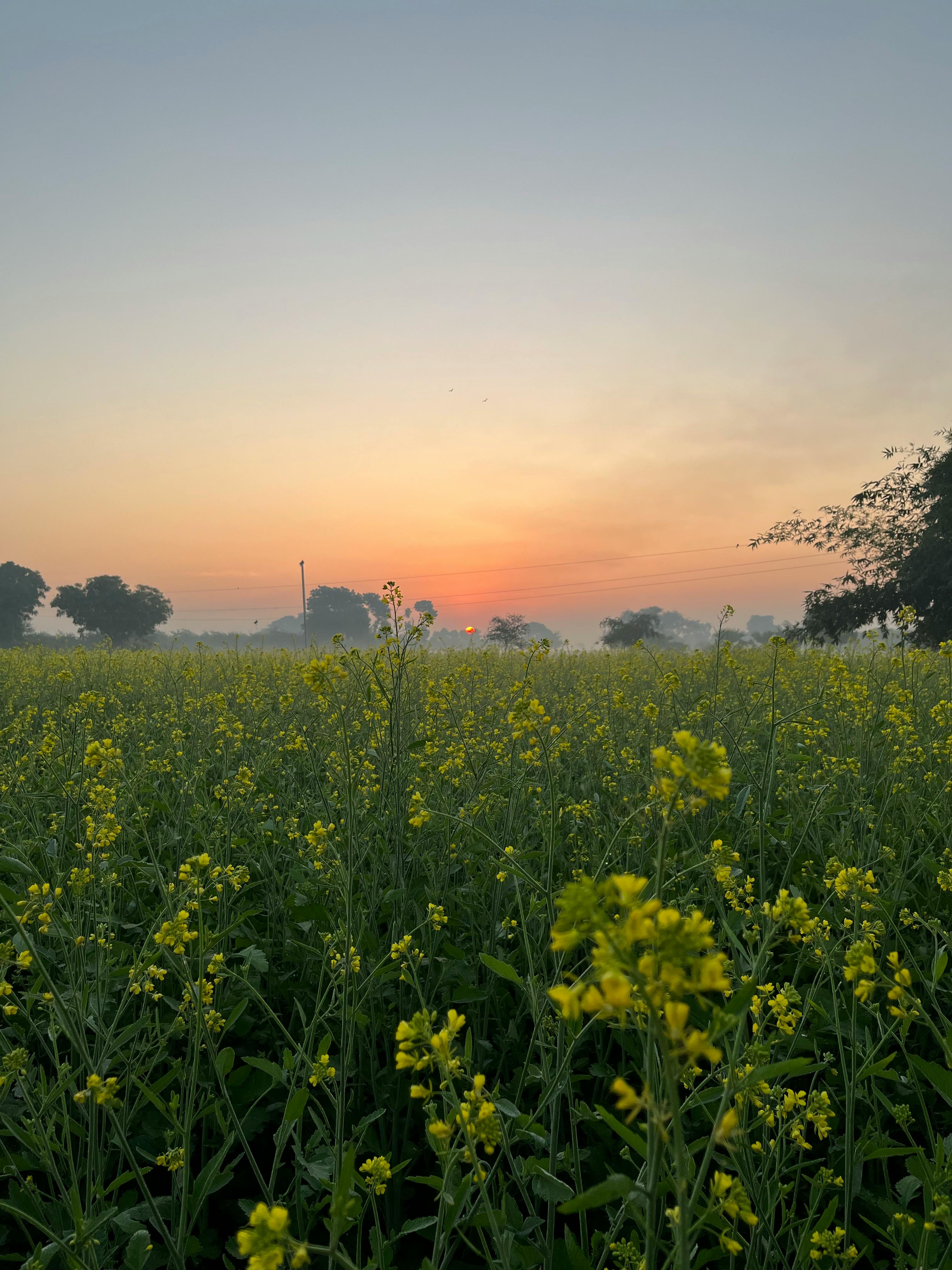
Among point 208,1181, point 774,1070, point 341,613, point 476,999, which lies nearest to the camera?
point 774,1070

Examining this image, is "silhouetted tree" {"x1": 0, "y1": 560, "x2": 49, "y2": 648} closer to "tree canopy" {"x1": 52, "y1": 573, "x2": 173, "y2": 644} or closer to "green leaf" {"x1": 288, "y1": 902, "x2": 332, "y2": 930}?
"tree canopy" {"x1": 52, "y1": 573, "x2": 173, "y2": 644}

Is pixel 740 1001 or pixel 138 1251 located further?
pixel 138 1251

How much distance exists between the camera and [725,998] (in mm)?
2209

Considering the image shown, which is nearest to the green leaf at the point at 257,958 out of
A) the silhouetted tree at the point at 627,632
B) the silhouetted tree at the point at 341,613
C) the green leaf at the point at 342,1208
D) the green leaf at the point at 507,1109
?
the green leaf at the point at 507,1109

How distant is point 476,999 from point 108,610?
6493cm

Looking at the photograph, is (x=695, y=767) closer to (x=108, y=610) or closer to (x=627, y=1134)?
(x=627, y=1134)

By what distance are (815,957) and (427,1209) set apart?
1471 millimetres

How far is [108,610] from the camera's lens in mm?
58656

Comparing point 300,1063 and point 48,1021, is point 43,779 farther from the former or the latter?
point 300,1063

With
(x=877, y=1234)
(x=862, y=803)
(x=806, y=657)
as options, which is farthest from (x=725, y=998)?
(x=806, y=657)

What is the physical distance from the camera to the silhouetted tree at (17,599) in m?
60.3

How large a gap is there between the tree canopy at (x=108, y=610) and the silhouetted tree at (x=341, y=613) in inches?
1603

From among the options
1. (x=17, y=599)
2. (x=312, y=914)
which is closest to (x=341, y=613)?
(x=17, y=599)

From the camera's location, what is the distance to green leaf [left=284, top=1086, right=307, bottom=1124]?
1.49 metres
